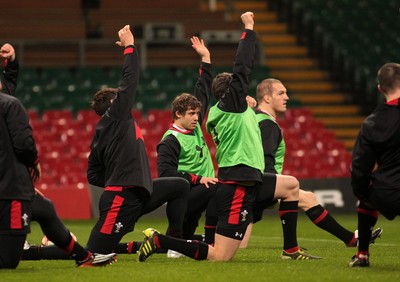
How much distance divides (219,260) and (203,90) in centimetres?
218

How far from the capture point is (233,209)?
339 inches

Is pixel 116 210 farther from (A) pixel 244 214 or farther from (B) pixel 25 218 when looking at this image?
(A) pixel 244 214

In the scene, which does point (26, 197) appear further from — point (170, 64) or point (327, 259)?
point (170, 64)

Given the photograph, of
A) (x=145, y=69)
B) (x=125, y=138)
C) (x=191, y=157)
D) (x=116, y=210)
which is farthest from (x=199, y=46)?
(x=145, y=69)

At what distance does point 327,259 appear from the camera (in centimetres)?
908

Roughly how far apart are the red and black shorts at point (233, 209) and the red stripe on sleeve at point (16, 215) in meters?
1.87

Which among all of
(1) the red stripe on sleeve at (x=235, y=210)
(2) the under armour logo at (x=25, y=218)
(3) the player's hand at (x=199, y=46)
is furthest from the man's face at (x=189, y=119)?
(2) the under armour logo at (x=25, y=218)

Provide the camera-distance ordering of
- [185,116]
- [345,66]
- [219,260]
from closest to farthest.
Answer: [219,260]
[185,116]
[345,66]

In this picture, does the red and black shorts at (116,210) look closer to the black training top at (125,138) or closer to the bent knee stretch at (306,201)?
the black training top at (125,138)

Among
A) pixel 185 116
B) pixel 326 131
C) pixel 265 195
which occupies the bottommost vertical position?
pixel 326 131

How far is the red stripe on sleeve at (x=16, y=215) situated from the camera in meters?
7.78

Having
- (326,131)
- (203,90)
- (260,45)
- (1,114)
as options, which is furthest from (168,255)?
(260,45)

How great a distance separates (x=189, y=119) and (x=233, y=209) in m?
1.40

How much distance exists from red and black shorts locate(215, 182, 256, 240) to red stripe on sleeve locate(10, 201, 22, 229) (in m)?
1.87
